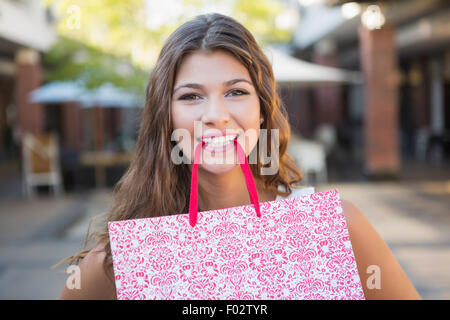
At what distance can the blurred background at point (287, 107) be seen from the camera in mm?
5816

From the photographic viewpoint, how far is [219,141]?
3.76ft

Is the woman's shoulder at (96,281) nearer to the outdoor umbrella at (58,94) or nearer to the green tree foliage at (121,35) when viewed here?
the green tree foliage at (121,35)

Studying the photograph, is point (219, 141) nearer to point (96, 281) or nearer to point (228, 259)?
point (228, 259)

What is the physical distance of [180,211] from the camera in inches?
49.4

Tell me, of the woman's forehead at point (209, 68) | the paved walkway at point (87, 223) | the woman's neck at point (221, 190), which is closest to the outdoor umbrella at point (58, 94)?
the paved walkway at point (87, 223)

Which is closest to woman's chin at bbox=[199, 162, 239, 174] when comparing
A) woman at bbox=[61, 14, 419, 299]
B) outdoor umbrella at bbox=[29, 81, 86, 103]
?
woman at bbox=[61, 14, 419, 299]

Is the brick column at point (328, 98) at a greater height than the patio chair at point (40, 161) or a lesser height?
greater

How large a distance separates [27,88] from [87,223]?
27.7ft

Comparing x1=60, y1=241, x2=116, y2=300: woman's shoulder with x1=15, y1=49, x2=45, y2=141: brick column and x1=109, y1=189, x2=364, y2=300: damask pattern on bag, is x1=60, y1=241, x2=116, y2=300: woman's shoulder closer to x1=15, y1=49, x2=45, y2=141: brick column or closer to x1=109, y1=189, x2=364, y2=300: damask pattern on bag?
x1=109, y1=189, x2=364, y2=300: damask pattern on bag

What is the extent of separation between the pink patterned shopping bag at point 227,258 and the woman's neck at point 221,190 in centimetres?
23

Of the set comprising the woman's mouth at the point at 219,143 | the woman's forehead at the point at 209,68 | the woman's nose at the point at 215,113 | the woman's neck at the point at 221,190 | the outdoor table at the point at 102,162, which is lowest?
the outdoor table at the point at 102,162

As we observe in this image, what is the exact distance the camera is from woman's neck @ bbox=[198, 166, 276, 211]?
1311 millimetres

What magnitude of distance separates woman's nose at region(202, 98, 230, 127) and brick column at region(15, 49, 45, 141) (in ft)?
44.3
